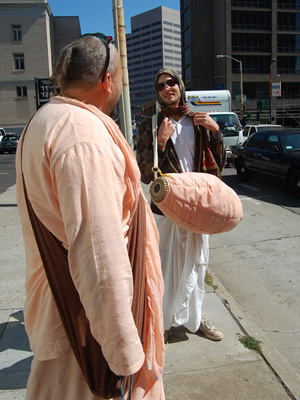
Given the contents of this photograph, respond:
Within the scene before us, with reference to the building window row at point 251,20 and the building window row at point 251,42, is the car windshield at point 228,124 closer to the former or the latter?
the building window row at point 251,42

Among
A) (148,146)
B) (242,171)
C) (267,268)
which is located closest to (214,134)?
(148,146)

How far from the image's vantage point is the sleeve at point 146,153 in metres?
2.63

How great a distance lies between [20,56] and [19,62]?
719 millimetres

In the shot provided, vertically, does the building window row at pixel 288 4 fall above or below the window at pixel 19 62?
above

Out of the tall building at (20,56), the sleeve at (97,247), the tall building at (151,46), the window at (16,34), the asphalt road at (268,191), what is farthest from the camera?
the tall building at (151,46)

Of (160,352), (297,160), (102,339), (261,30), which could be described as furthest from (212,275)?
(261,30)

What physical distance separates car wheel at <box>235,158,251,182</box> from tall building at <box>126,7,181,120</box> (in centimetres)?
11829

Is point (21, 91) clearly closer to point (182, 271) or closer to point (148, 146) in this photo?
point (148, 146)

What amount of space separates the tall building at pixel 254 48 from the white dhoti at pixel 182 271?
54.6 meters

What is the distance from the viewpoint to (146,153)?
269 centimetres

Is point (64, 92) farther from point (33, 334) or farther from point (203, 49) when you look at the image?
point (203, 49)

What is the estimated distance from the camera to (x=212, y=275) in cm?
423

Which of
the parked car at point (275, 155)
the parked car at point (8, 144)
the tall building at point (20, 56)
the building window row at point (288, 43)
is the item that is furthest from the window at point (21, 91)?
the parked car at point (275, 155)

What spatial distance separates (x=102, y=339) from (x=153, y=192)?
92 cm
